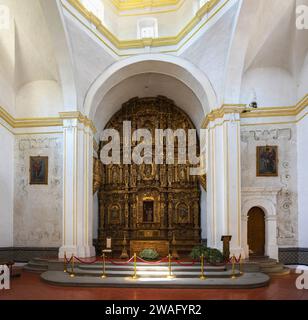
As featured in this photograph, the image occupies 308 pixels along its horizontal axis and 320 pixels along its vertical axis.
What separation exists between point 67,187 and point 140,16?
874 centimetres

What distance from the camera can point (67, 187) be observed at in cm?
1459

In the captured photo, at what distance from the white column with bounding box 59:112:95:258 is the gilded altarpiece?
3.76 m

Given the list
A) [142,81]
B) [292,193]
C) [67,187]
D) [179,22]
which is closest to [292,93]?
[292,193]

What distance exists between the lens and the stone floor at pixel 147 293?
29.3 feet

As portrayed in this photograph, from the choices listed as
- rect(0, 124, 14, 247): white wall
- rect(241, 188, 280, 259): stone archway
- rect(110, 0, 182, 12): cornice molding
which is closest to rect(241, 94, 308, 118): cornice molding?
rect(241, 188, 280, 259): stone archway

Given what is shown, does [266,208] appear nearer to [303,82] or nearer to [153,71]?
[303,82]

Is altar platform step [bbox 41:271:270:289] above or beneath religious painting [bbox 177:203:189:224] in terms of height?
beneath

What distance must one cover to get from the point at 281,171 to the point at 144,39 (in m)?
8.34

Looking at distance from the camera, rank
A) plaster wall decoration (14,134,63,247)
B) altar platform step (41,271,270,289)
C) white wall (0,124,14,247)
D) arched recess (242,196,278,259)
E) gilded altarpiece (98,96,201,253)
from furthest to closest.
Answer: gilded altarpiece (98,96,201,253)
plaster wall decoration (14,134,63,247)
white wall (0,124,14,247)
arched recess (242,196,278,259)
altar platform step (41,271,270,289)

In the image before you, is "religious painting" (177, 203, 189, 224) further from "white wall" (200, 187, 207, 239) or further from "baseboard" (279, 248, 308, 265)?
"baseboard" (279, 248, 308, 265)

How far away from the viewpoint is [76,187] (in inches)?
577

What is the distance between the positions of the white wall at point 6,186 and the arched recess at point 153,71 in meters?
3.79

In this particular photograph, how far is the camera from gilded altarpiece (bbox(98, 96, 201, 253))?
61.9ft

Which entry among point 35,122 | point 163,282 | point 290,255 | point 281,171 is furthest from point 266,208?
point 35,122
